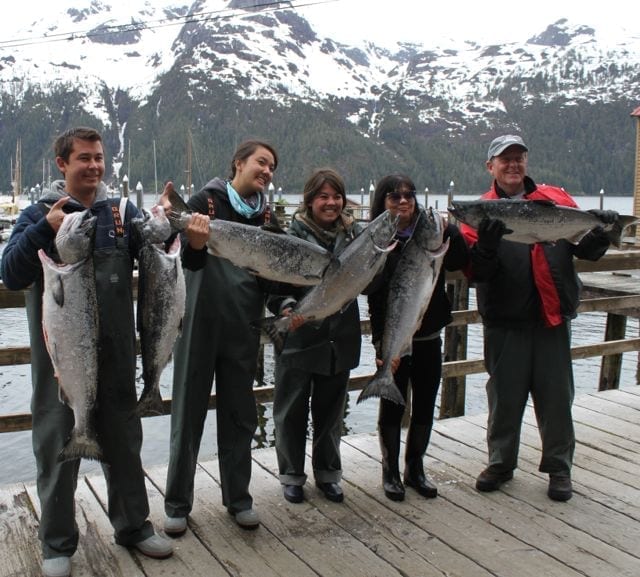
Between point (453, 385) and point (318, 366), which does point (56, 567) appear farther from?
point (453, 385)

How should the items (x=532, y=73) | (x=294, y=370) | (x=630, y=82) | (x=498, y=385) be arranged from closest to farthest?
(x=294, y=370)
(x=498, y=385)
(x=630, y=82)
(x=532, y=73)

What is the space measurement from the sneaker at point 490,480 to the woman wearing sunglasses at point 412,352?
12.7 inches

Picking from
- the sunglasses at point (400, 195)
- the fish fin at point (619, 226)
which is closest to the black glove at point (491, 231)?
the sunglasses at point (400, 195)

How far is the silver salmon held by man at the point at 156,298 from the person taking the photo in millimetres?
3201

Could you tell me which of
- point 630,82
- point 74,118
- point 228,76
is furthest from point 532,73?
point 74,118

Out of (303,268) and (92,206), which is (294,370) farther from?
(92,206)

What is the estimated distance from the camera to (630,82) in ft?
571

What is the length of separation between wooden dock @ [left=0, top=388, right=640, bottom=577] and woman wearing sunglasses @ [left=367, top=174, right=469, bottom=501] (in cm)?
16

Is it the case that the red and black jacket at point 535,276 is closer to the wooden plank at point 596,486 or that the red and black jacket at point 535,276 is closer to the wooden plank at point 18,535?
the wooden plank at point 596,486

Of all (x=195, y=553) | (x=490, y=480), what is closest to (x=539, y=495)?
(x=490, y=480)

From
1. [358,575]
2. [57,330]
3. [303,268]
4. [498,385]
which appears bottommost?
[358,575]

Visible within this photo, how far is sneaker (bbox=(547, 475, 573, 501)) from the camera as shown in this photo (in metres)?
4.37

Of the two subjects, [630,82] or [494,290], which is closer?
[494,290]

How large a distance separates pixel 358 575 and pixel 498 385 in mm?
1603
